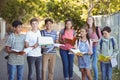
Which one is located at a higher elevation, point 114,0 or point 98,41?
point 114,0

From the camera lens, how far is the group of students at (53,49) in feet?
31.4

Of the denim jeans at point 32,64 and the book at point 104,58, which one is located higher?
the book at point 104,58

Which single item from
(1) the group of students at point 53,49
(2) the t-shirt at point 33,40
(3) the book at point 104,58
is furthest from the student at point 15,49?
(3) the book at point 104,58

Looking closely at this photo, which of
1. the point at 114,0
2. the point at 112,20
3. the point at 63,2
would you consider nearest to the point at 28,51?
the point at 112,20

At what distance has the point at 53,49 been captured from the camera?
35.0ft

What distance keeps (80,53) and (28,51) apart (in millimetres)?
1393

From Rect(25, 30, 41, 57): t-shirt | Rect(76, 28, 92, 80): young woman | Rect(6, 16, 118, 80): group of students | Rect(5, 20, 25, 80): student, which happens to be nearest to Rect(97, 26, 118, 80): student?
Rect(6, 16, 118, 80): group of students

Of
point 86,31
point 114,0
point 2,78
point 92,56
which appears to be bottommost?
point 2,78

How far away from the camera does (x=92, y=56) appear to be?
11.2 meters

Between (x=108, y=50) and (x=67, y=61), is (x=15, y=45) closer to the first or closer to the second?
(x=67, y=61)

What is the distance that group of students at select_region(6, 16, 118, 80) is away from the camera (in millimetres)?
9586

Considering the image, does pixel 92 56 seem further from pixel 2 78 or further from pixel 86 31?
pixel 2 78

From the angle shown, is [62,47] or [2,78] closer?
→ [62,47]

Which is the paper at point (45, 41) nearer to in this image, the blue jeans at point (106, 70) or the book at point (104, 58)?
the book at point (104, 58)
